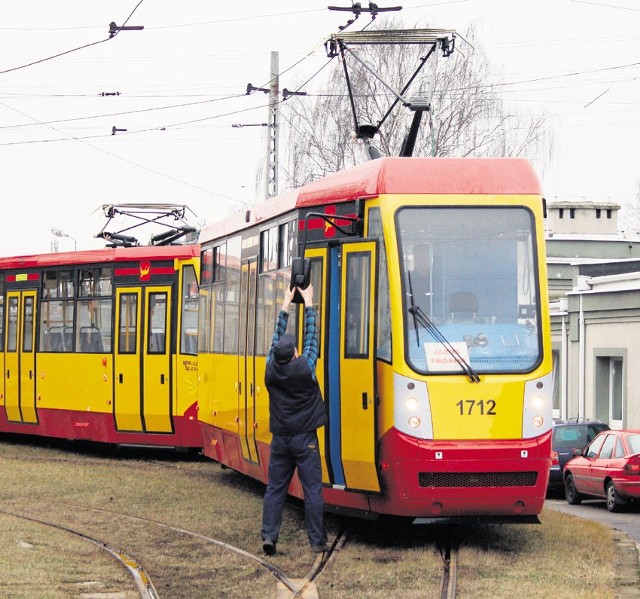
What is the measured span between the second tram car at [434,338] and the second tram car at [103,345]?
8.58 m

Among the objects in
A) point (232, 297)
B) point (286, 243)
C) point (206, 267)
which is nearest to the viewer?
point (286, 243)

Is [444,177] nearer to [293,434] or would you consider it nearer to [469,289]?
[469,289]

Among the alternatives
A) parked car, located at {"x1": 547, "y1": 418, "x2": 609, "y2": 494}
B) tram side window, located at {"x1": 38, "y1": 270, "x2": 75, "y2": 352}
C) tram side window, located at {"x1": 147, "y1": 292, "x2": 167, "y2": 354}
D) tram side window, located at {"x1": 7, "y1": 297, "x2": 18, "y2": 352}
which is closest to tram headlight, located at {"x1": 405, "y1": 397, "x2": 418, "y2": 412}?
tram side window, located at {"x1": 147, "y1": 292, "x2": 167, "y2": 354}

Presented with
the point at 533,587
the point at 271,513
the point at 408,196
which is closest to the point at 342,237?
the point at 408,196

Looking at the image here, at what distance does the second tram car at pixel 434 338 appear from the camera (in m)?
11.8

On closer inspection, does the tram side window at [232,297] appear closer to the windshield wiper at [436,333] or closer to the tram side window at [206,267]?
the tram side window at [206,267]

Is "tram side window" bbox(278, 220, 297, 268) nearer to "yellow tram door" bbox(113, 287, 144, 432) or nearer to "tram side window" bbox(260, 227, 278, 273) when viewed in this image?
"tram side window" bbox(260, 227, 278, 273)

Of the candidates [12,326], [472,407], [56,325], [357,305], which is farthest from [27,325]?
[472,407]

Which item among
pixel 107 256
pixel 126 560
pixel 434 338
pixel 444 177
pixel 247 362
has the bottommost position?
pixel 126 560

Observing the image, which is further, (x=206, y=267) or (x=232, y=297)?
(x=206, y=267)

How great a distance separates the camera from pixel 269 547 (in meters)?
12.0

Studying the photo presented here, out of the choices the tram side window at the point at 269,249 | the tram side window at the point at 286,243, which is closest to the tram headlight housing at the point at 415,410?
the tram side window at the point at 286,243

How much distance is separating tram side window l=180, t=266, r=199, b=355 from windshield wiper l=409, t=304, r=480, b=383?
951 centimetres

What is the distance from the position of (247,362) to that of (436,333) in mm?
4077
